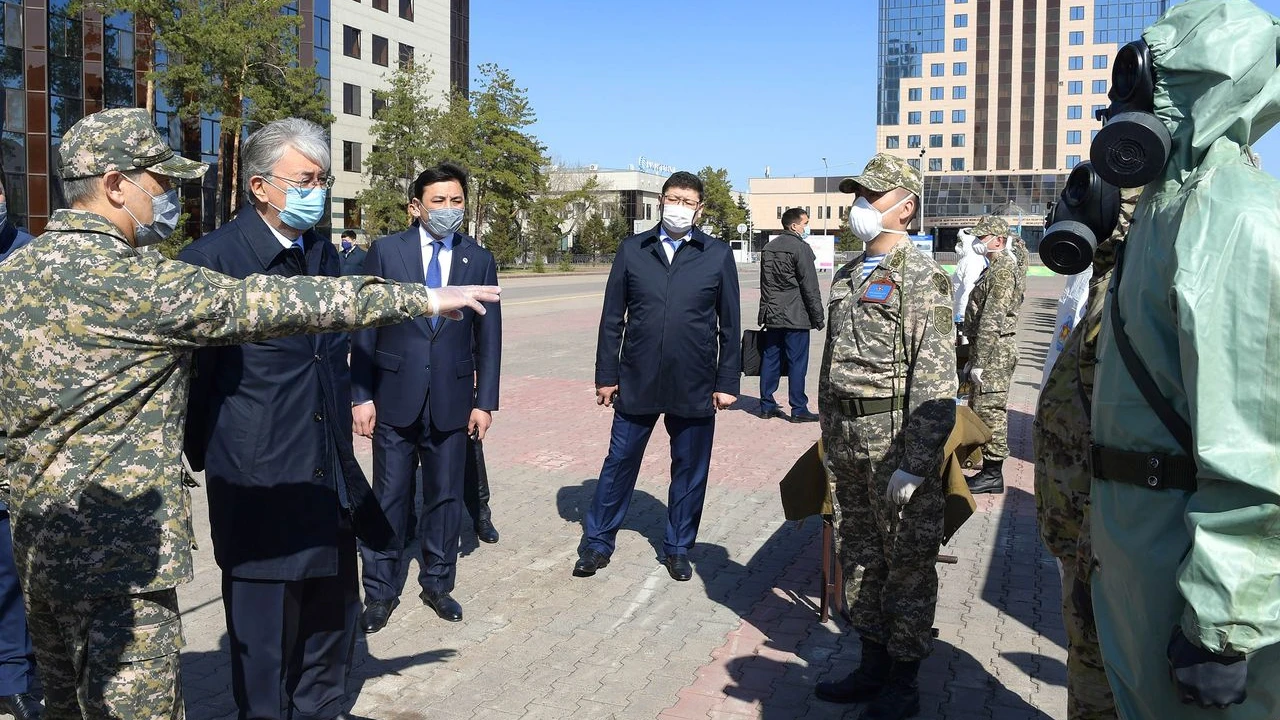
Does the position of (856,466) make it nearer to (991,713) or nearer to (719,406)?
(991,713)

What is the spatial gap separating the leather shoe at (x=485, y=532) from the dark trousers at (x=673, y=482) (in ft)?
2.81

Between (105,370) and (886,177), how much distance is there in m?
3.13

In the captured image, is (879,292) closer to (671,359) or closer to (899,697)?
(899,697)

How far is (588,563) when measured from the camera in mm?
6246

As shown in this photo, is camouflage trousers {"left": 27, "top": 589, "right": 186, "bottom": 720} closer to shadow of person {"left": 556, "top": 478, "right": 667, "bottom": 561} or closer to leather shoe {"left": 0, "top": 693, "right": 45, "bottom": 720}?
leather shoe {"left": 0, "top": 693, "right": 45, "bottom": 720}

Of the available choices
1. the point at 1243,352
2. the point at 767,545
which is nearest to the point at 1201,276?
the point at 1243,352

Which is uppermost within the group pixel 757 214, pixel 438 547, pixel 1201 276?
pixel 757 214

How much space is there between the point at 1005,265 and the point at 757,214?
12251 cm

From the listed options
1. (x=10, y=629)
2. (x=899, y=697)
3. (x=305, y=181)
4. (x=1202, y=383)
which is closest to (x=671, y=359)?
(x=899, y=697)

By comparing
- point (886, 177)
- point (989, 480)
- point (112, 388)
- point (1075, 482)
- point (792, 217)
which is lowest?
point (989, 480)

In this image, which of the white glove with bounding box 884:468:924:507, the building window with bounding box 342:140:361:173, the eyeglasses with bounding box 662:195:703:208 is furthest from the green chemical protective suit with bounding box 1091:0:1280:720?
the building window with bounding box 342:140:361:173

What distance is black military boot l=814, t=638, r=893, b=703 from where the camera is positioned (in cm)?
454

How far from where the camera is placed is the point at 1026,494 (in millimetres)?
8336

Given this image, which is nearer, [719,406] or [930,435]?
[930,435]
